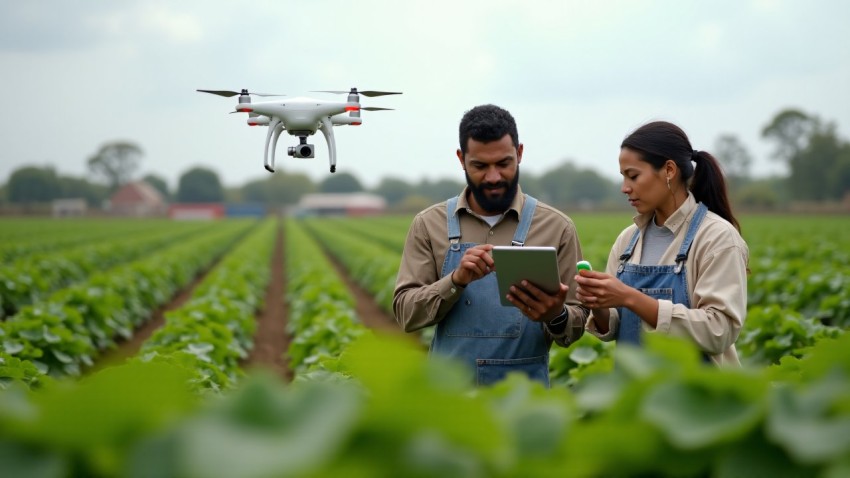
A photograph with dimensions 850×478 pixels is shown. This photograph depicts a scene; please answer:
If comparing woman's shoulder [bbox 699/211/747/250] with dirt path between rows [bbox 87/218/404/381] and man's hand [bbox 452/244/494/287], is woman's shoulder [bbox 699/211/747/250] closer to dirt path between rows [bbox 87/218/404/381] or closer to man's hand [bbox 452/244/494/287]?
man's hand [bbox 452/244/494/287]

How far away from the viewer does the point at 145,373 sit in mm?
1180

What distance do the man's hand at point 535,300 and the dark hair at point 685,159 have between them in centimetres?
59

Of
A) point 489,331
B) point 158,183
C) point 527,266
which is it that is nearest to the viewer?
point 527,266

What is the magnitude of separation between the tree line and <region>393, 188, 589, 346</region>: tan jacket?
204 feet

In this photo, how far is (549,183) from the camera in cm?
12438

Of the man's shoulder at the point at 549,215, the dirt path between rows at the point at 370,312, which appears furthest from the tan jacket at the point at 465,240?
the dirt path between rows at the point at 370,312

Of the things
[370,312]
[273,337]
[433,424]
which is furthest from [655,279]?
[370,312]

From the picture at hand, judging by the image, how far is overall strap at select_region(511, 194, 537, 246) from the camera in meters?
3.21

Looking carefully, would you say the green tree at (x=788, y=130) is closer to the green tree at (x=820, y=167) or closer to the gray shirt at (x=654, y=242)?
the green tree at (x=820, y=167)

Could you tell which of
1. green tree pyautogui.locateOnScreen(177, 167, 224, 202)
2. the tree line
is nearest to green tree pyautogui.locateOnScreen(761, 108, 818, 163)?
the tree line

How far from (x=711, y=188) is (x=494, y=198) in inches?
32.6

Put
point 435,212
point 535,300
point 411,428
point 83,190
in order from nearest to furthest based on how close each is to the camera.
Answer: point 411,428, point 535,300, point 435,212, point 83,190

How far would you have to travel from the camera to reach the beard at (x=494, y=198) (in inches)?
122

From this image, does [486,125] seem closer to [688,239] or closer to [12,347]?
[688,239]
